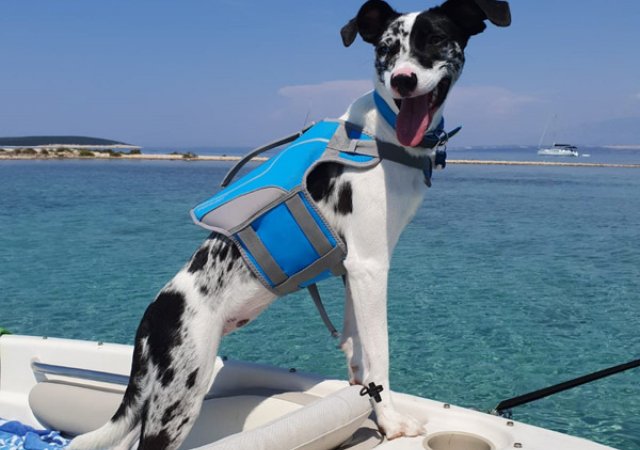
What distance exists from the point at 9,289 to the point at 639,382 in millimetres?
8198

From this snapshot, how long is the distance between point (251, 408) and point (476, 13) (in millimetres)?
1896

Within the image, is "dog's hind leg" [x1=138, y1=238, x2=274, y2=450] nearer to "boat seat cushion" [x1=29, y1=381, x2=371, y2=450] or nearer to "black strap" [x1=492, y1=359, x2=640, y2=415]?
"boat seat cushion" [x1=29, y1=381, x2=371, y2=450]

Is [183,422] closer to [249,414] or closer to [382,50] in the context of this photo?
[249,414]

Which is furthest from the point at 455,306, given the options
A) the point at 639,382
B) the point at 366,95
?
the point at 366,95

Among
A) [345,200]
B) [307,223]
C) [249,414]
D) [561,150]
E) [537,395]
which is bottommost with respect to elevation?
[249,414]

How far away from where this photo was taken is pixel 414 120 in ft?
7.16

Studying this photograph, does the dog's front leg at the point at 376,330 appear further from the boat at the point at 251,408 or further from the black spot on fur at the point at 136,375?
the black spot on fur at the point at 136,375

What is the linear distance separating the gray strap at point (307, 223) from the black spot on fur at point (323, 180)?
0.07 metres

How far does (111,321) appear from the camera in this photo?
7.29m

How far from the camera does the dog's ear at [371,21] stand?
7.41 ft

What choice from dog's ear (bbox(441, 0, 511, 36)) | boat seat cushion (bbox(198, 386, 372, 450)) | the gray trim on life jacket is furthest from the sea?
dog's ear (bbox(441, 0, 511, 36))

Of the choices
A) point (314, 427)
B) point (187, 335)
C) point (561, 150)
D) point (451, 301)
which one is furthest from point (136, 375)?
point (561, 150)

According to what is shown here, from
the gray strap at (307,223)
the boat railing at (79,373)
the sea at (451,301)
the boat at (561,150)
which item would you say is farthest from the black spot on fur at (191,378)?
the boat at (561,150)

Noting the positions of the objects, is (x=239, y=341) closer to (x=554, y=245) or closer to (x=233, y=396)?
(x=233, y=396)
